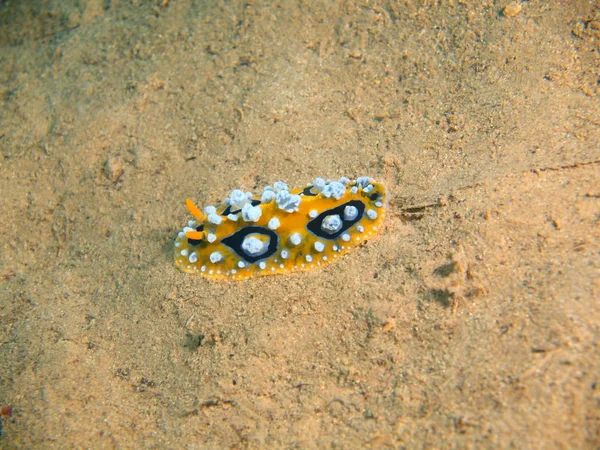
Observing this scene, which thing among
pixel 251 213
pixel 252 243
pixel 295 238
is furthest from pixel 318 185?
pixel 252 243

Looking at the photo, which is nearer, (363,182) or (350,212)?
(350,212)

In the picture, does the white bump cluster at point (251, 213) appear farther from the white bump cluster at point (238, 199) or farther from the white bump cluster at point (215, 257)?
the white bump cluster at point (215, 257)

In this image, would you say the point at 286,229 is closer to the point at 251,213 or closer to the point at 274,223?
the point at 274,223

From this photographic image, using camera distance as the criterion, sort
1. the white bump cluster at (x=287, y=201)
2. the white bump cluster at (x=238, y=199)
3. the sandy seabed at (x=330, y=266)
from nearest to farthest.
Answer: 1. the sandy seabed at (x=330, y=266)
2. the white bump cluster at (x=287, y=201)
3. the white bump cluster at (x=238, y=199)

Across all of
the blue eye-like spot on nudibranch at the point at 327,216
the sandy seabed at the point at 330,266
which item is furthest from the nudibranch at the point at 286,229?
the sandy seabed at the point at 330,266

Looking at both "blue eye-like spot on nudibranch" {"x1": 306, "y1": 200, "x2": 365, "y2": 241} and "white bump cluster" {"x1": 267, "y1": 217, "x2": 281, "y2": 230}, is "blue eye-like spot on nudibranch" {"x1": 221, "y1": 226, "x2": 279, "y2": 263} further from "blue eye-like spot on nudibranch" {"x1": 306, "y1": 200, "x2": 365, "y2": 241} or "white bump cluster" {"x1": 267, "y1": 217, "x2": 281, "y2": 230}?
"blue eye-like spot on nudibranch" {"x1": 306, "y1": 200, "x2": 365, "y2": 241}
